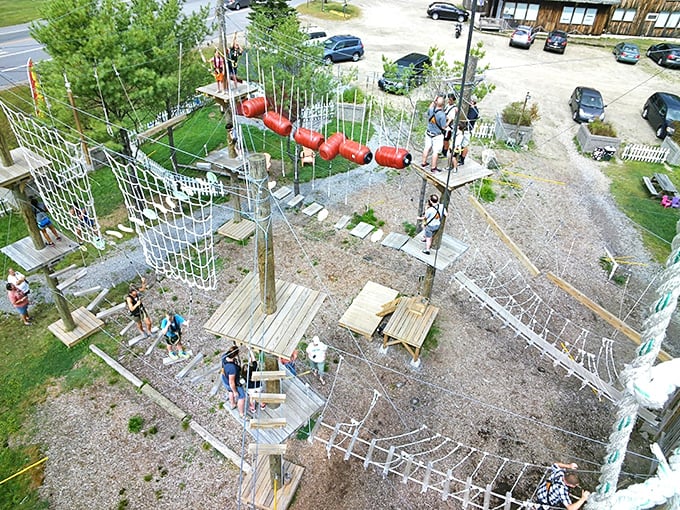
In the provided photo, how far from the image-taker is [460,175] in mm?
7641

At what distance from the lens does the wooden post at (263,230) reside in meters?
5.03

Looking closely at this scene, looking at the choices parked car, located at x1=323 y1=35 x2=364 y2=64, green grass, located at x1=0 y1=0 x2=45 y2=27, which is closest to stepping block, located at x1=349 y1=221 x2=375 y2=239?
parked car, located at x1=323 y1=35 x2=364 y2=64

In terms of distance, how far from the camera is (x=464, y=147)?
7.77 meters

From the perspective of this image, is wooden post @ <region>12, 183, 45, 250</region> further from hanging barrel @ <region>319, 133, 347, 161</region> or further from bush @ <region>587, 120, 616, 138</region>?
bush @ <region>587, 120, 616, 138</region>

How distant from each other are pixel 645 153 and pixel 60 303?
18.1 m

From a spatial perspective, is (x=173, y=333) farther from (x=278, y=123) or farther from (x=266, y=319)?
(x=278, y=123)

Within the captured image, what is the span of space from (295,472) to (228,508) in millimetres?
1090

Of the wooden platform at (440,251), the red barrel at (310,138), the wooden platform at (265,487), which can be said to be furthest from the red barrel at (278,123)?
the wooden platform at (265,487)

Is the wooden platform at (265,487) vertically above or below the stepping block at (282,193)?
below

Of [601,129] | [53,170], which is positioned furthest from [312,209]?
[601,129]

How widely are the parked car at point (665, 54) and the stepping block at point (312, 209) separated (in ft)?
72.3

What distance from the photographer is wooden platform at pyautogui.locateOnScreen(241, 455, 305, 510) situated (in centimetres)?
677

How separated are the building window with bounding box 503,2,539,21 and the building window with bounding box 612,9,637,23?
4644 mm

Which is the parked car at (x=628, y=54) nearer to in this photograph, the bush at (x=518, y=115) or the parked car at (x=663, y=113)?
the parked car at (x=663, y=113)
